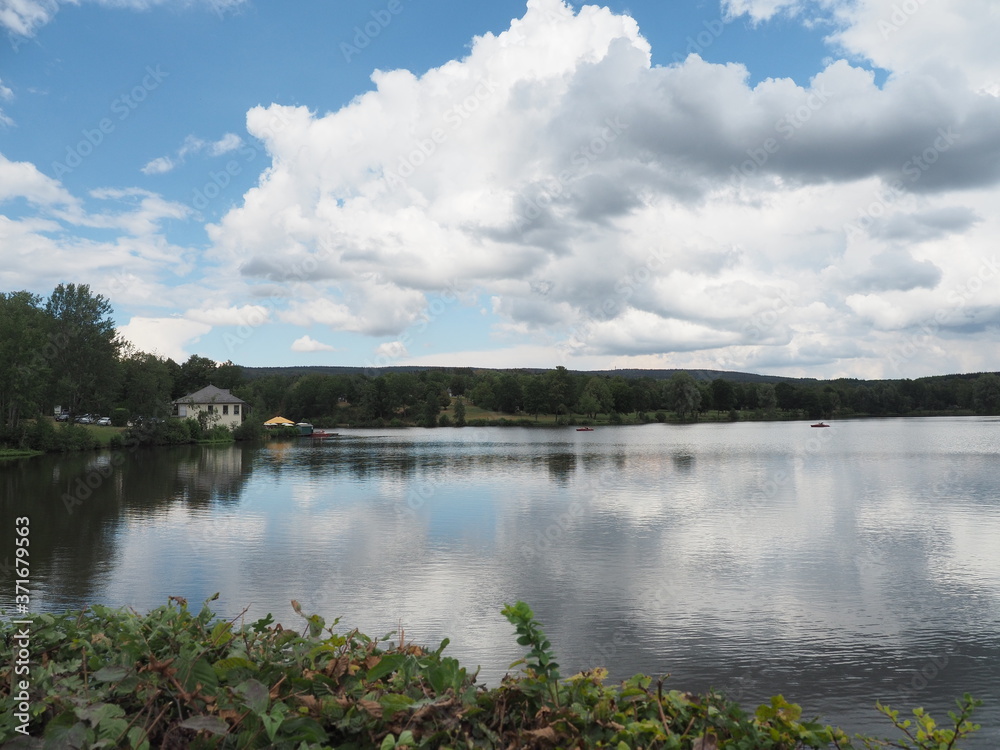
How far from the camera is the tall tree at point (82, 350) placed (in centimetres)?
4978

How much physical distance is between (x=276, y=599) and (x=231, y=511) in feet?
34.3

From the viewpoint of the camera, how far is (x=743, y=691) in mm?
6531

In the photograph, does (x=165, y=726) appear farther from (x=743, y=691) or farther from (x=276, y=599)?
(x=276, y=599)

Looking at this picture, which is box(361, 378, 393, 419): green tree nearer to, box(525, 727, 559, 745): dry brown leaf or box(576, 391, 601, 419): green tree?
box(576, 391, 601, 419): green tree

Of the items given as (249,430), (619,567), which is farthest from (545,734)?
(249,430)

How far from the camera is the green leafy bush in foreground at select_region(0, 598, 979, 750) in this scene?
230cm

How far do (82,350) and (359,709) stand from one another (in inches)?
2234

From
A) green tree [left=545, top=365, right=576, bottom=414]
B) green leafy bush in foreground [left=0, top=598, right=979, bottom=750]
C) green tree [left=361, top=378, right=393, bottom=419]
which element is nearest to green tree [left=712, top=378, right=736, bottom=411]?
green tree [left=545, top=365, right=576, bottom=414]

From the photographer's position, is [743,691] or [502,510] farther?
[502,510]

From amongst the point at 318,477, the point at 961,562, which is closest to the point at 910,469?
the point at 961,562

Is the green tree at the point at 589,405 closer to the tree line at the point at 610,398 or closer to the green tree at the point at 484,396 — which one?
the tree line at the point at 610,398

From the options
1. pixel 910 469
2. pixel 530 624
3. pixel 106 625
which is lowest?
pixel 910 469

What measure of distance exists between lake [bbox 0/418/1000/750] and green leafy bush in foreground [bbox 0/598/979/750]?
3.87 m

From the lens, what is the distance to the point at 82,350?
50.7m
